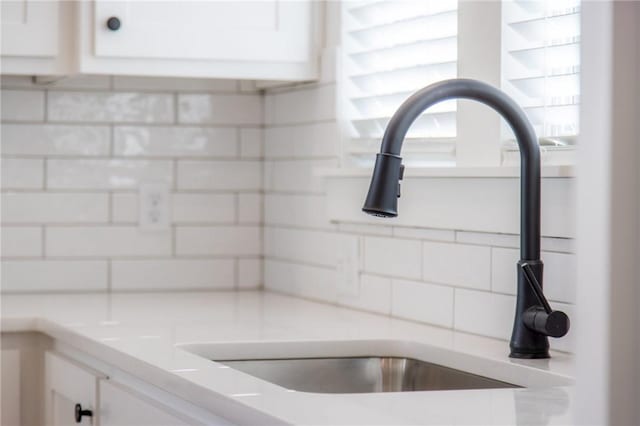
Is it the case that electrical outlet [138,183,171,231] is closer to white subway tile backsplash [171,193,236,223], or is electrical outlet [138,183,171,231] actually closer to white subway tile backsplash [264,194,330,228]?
white subway tile backsplash [171,193,236,223]

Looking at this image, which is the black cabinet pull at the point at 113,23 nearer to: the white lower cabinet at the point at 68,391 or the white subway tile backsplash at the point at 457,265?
the white lower cabinet at the point at 68,391

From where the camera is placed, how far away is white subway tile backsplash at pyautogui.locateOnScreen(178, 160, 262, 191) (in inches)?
104

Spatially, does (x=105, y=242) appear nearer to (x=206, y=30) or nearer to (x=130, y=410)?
(x=206, y=30)

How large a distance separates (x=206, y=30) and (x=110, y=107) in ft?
1.50

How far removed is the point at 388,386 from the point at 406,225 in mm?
377

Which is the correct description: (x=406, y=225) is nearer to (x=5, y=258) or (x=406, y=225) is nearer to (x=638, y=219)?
(x=5, y=258)

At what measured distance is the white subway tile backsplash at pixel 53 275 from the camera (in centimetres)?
251

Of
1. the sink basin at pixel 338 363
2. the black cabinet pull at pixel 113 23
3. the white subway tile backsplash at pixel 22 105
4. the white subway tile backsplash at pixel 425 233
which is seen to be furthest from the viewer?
the white subway tile backsplash at pixel 22 105

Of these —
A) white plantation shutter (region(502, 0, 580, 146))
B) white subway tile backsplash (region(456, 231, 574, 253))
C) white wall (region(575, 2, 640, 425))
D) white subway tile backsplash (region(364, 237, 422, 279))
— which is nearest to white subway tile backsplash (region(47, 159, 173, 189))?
white subway tile backsplash (region(364, 237, 422, 279))

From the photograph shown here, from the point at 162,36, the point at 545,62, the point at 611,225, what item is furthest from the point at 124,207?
the point at 611,225

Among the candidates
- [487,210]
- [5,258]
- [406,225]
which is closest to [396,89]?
[406,225]

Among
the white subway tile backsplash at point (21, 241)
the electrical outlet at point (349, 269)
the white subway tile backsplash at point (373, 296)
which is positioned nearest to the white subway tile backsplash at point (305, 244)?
the electrical outlet at point (349, 269)

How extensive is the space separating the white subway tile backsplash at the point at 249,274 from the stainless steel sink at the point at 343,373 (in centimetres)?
94

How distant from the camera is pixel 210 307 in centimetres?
227
